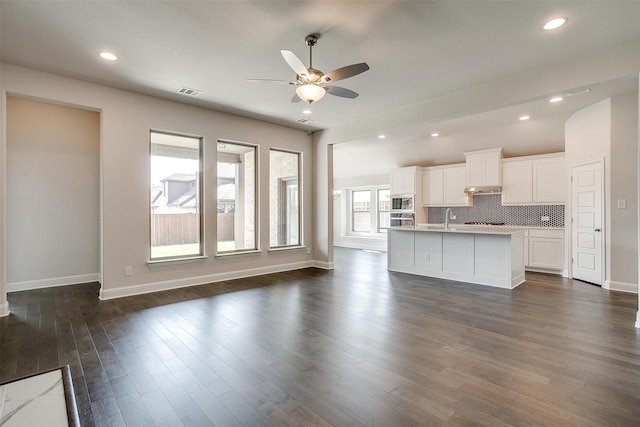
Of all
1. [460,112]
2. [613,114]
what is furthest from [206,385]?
[613,114]

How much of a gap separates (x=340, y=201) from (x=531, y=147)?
6.15 m

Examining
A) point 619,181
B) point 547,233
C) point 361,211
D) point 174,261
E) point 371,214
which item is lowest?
point 174,261

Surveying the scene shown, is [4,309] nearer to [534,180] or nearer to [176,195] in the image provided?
[176,195]

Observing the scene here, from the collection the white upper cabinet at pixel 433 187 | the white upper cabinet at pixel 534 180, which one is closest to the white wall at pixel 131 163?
the white upper cabinet at pixel 433 187

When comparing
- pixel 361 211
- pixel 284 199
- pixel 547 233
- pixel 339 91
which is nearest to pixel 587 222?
pixel 547 233

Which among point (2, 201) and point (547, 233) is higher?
point (2, 201)

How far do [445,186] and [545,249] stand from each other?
2632 mm

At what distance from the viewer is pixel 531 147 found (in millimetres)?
6758

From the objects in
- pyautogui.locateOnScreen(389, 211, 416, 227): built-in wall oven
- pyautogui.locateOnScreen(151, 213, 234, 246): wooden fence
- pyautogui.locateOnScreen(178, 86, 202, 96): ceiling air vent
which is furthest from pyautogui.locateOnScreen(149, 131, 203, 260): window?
pyautogui.locateOnScreen(389, 211, 416, 227): built-in wall oven

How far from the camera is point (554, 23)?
290 cm

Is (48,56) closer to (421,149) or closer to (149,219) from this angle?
(149,219)

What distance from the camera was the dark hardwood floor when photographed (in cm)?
194

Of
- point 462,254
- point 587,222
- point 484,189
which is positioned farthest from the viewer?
point 484,189

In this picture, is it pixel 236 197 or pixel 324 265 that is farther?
pixel 324 265
